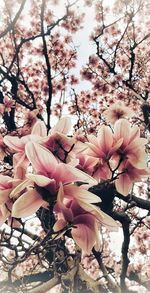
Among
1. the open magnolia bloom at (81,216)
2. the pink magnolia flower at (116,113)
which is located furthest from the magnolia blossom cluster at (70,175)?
the pink magnolia flower at (116,113)

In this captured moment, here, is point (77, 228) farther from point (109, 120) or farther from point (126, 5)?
point (126, 5)

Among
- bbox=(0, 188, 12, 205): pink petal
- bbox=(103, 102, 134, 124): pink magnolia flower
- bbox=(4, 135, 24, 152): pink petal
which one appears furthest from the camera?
bbox=(103, 102, 134, 124): pink magnolia flower

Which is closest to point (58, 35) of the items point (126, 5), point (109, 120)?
point (126, 5)

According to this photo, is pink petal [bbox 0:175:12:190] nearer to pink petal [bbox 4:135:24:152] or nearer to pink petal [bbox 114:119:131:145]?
pink petal [bbox 4:135:24:152]

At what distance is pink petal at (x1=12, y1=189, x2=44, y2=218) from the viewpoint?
3.10ft

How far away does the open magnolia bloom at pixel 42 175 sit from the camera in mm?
932

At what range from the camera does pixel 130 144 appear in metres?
1.30

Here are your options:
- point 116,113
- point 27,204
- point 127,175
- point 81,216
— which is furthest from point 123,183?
point 116,113

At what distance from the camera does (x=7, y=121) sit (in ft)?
17.3

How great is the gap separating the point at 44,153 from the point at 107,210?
335 centimetres

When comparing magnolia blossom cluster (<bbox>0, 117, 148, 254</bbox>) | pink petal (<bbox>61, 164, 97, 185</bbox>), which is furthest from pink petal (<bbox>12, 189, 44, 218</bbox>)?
pink petal (<bbox>61, 164, 97, 185</bbox>)

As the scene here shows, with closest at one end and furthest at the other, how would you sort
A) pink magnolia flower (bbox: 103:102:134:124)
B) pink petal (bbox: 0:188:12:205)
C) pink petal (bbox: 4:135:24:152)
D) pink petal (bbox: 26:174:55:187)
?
pink petal (bbox: 26:174:55:187), pink petal (bbox: 0:188:12:205), pink petal (bbox: 4:135:24:152), pink magnolia flower (bbox: 103:102:134:124)

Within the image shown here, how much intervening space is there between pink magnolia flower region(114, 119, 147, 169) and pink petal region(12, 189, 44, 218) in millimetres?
468

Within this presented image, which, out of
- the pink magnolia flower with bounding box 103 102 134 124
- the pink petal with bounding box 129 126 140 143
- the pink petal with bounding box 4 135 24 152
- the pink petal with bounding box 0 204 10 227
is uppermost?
the pink magnolia flower with bounding box 103 102 134 124
